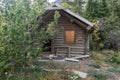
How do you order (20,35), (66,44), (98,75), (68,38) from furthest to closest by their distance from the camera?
(66,44)
(68,38)
(98,75)
(20,35)

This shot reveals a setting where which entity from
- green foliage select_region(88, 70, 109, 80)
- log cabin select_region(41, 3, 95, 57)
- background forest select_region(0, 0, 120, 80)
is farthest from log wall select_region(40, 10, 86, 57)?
background forest select_region(0, 0, 120, 80)

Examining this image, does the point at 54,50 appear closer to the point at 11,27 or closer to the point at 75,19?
the point at 75,19

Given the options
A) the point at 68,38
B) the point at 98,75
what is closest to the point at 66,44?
the point at 68,38

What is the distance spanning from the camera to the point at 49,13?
18.1 meters

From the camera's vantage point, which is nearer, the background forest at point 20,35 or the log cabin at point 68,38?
the background forest at point 20,35

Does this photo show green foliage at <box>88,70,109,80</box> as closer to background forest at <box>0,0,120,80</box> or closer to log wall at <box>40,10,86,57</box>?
background forest at <box>0,0,120,80</box>

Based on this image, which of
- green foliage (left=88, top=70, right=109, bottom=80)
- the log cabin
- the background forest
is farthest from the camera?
the log cabin

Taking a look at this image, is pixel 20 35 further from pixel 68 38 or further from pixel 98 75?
pixel 68 38

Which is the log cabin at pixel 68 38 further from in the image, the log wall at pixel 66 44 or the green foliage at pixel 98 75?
the green foliage at pixel 98 75

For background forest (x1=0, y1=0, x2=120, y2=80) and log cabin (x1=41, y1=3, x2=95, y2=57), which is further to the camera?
log cabin (x1=41, y1=3, x2=95, y2=57)

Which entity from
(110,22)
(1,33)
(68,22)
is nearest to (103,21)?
(110,22)

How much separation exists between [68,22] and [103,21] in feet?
26.3

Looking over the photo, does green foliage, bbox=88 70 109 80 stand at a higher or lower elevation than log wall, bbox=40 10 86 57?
lower

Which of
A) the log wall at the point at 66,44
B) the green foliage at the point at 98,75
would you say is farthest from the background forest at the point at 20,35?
the log wall at the point at 66,44
